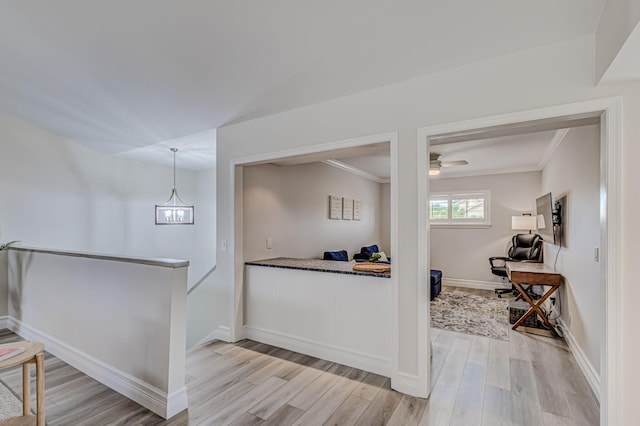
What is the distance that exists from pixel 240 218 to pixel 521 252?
199 inches

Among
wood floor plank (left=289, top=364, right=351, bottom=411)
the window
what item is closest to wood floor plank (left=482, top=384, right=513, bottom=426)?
wood floor plank (left=289, top=364, right=351, bottom=411)

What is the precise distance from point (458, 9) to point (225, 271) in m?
3.14

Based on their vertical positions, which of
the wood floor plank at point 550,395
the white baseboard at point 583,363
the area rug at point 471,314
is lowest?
the area rug at point 471,314

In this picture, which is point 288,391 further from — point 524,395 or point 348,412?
point 524,395

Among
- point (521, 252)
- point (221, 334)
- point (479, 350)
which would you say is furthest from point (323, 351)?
point (521, 252)

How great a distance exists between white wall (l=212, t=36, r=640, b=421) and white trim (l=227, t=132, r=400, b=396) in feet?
0.09

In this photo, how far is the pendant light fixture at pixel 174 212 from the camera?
5672 mm

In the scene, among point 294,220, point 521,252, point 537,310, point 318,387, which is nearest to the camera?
point 318,387

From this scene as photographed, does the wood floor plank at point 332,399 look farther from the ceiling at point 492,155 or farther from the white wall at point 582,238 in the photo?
the ceiling at point 492,155

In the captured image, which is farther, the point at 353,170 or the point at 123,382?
the point at 353,170

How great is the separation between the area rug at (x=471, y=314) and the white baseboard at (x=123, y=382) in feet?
10.2

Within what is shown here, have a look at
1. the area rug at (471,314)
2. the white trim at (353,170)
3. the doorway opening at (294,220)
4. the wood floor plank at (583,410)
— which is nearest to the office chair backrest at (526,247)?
the area rug at (471,314)

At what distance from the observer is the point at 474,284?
645 centimetres

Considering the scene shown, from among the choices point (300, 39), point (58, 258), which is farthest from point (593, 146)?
point (58, 258)
